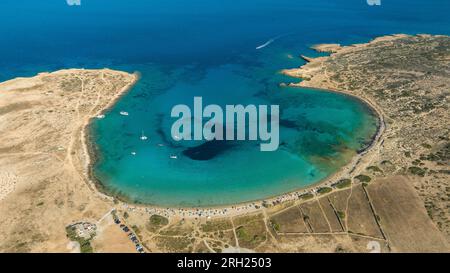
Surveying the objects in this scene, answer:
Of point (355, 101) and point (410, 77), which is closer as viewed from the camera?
point (355, 101)

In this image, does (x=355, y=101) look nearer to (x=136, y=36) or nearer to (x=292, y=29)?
(x=292, y=29)

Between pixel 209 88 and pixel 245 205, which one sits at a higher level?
pixel 209 88

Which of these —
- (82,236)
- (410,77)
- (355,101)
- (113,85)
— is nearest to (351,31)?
(410,77)

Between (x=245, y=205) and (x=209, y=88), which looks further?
(x=209, y=88)

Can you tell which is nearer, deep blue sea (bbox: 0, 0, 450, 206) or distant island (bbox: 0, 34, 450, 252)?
distant island (bbox: 0, 34, 450, 252)
